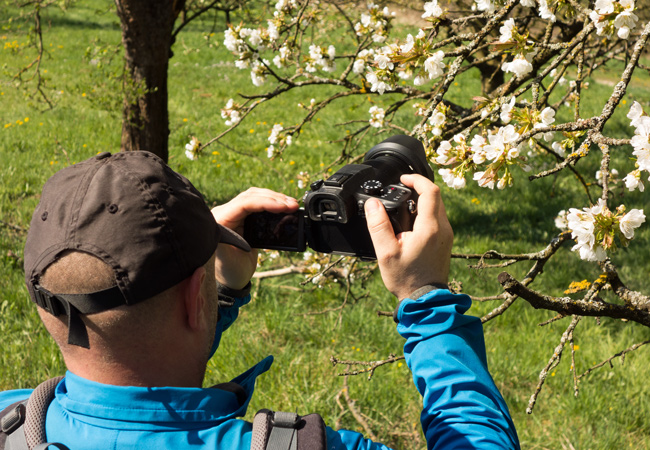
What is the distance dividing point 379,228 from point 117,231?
54cm

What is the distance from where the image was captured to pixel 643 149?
5.07 ft

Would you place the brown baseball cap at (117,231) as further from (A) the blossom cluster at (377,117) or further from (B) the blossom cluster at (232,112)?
(B) the blossom cluster at (232,112)

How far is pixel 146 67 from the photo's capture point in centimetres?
491

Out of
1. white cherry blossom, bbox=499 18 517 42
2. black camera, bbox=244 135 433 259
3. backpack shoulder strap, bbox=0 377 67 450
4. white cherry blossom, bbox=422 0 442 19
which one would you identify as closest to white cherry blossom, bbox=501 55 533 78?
white cherry blossom, bbox=499 18 517 42

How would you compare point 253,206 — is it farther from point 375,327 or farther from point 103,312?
point 375,327

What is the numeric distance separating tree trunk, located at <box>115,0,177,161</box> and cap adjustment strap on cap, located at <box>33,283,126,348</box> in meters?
3.59

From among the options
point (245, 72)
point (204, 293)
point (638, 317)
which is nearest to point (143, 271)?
point (204, 293)

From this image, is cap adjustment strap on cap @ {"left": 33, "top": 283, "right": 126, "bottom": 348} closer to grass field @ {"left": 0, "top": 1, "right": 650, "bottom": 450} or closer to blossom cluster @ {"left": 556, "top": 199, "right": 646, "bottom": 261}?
blossom cluster @ {"left": 556, "top": 199, "right": 646, "bottom": 261}

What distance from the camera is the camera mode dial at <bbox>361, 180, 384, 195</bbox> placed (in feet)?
5.04

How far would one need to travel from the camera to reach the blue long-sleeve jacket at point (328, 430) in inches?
44.4

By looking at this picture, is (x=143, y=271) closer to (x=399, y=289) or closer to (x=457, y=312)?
(x=399, y=289)

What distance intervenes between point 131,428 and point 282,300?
10.3 ft

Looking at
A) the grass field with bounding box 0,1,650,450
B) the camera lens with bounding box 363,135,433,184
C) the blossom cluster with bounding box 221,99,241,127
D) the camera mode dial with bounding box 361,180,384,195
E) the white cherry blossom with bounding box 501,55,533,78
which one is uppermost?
the white cherry blossom with bounding box 501,55,533,78

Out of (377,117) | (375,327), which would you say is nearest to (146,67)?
(377,117)
